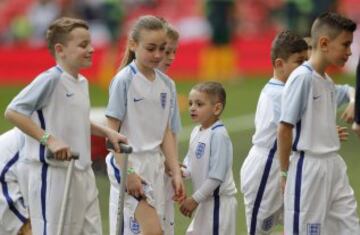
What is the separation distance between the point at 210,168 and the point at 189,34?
68.4ft

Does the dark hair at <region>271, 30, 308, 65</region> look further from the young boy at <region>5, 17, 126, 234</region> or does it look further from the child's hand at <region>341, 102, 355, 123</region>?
the young boy at <region>5, 17, 126, 234</region>

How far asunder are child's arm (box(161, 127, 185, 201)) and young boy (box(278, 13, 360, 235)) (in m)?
0.80

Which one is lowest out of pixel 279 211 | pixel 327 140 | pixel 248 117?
pixel 248 117

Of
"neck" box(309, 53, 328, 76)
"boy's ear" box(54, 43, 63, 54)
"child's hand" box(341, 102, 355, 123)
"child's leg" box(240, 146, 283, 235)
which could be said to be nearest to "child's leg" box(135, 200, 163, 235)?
"child's leg" box(240, 146, 283, 235)

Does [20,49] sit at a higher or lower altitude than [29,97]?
lower

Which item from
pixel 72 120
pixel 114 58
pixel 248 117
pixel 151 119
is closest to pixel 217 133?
pixel 151 119

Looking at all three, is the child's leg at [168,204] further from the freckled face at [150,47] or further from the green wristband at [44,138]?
the green wristband at [44,138]

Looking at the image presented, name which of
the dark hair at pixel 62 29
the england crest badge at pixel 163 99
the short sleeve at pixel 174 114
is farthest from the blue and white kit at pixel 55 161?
the short sleeve at pixel 174 114

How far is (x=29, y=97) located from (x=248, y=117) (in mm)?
13933

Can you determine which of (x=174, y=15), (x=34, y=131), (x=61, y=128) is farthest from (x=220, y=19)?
(x=34, y=131)

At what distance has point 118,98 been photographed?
10672mm

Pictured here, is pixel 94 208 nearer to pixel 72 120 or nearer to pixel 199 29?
pixel 72 120

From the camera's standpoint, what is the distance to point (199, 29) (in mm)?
32188

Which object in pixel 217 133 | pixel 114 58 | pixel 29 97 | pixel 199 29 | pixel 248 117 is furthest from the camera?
pixel 199 29
